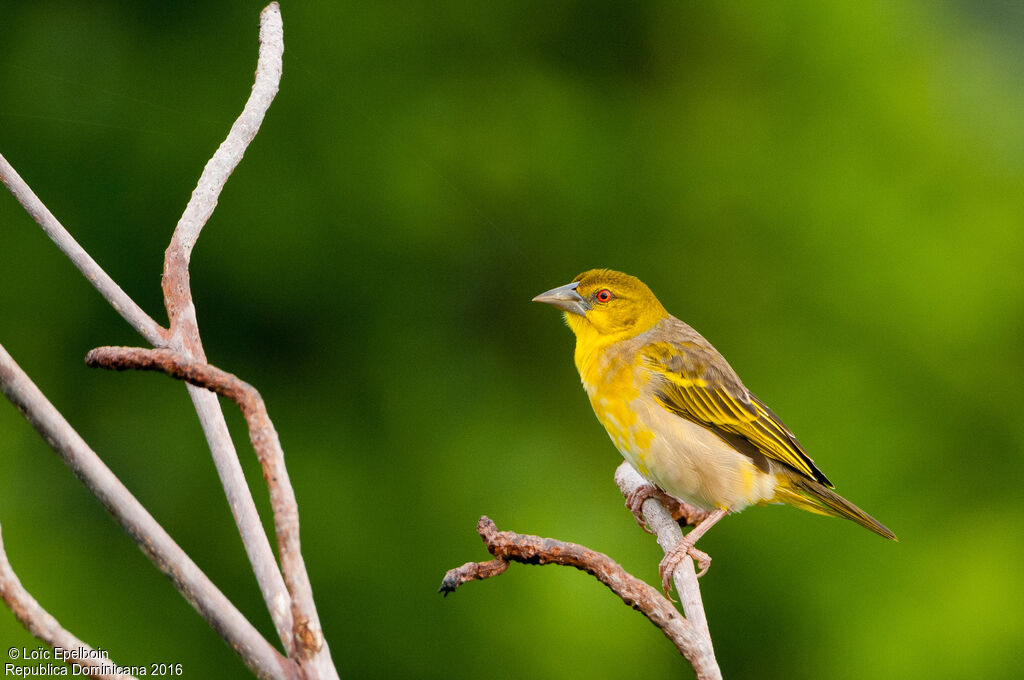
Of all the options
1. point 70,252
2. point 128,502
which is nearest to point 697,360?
point 70,252

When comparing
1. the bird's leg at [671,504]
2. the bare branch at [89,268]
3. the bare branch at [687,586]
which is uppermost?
the bare branch at [89,268]

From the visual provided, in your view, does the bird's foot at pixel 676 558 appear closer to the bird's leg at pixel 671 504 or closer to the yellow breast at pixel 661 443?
the yellow breast at pixel 661 443

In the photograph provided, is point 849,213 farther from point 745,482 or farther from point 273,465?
point 273,465

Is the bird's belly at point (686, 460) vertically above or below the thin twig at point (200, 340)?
below

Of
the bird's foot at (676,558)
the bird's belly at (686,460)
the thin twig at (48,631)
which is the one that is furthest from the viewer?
the bird's belly at (686,460)

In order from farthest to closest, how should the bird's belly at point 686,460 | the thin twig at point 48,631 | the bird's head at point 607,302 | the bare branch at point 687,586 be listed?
1. the bird's head at point 607,302
2. the bird's belly at point 686,460
3. the bare branch at point 687,586
4. the thin twig at point 48,631

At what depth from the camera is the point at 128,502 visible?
65 cm

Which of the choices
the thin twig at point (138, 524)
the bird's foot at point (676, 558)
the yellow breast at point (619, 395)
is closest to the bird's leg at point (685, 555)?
the bird's foot at point (676, 558)

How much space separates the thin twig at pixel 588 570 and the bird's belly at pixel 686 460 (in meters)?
1.13

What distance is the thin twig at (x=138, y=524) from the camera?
0.63 m

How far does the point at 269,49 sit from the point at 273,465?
0.53m

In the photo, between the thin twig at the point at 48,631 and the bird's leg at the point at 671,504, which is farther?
the bird's leg at the point at 671,504

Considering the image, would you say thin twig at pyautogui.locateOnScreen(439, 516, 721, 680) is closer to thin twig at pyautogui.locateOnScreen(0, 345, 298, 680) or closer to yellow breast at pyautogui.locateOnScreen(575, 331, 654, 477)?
thin twig at pyautogui.locateOnScreen(0, 345, 298, 680)

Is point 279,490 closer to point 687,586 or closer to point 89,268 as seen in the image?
point 89,268
